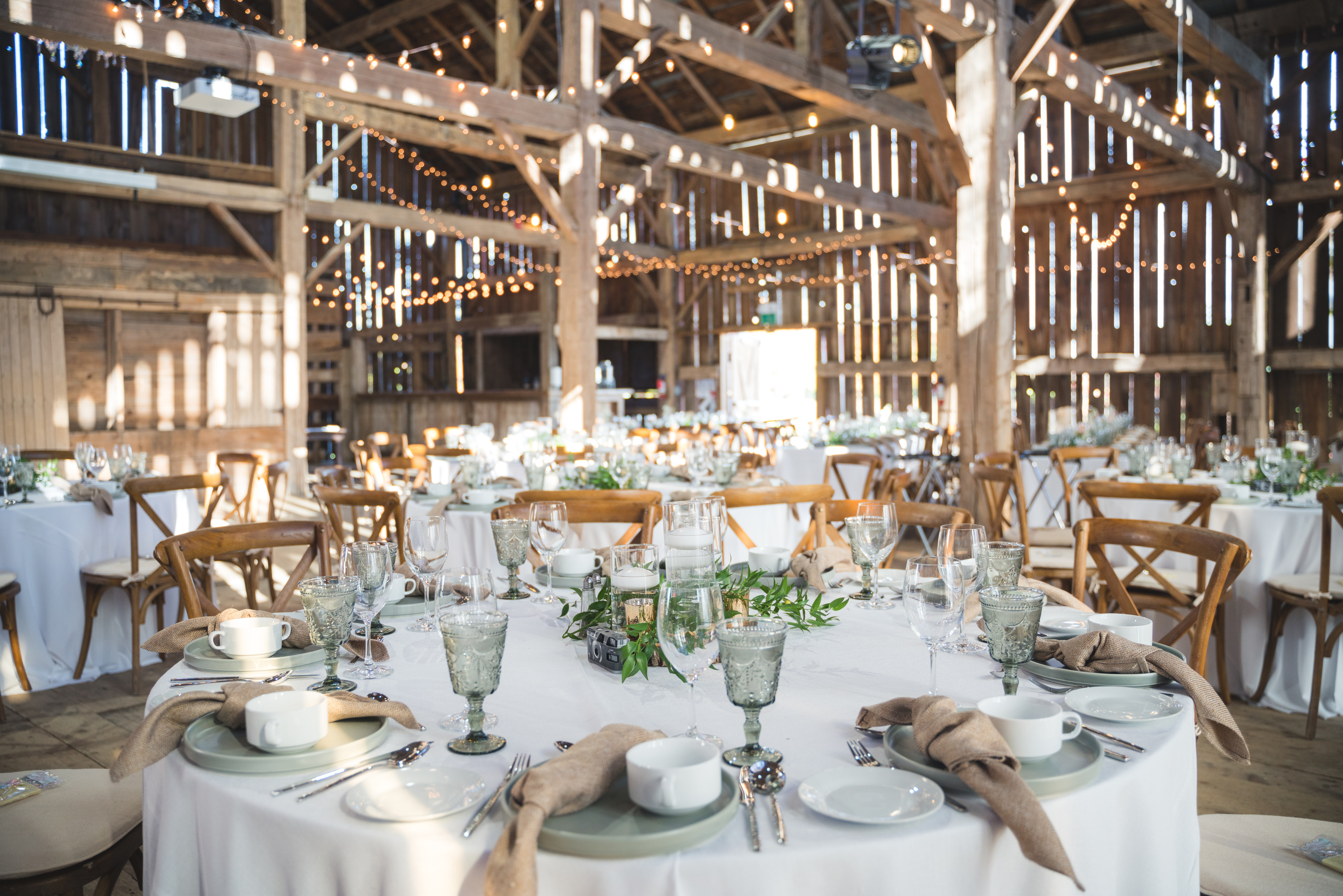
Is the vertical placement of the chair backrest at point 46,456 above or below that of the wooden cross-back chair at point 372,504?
above

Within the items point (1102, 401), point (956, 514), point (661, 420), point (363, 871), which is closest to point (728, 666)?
point (363, 871)

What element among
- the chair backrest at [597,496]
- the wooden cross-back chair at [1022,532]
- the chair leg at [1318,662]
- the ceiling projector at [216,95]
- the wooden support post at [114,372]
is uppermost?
the ceiling projector at [216,95]

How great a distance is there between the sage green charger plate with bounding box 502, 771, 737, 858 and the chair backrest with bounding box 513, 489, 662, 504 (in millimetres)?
2134

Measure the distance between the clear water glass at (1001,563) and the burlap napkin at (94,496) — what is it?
424cm

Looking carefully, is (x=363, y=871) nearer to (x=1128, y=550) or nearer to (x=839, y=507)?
(x=839, y=507)

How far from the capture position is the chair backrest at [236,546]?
2.41 metres

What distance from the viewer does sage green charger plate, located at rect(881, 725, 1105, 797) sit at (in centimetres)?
123

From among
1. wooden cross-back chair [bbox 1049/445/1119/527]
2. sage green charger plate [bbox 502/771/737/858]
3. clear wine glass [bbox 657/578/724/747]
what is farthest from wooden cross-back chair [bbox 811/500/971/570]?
wooden cross-back chair [bbox 1049/445/1119/527]

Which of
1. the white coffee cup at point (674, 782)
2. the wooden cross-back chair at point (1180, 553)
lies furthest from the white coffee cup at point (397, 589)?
the wooden cross-back chair at point (1180, 553)

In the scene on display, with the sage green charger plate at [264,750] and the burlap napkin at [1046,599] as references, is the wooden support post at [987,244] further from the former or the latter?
the sage green charger plate at [264,750]

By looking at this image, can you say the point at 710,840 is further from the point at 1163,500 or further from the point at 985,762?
the point at 1163,500

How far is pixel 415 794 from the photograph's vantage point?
1.25 metres

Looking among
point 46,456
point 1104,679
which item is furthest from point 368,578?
point 46,456

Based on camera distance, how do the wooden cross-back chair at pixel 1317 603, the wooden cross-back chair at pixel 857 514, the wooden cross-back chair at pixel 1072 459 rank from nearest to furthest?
1. the wooden cross-back chair at pixel 857 514
2. the wooden cross-back chair at pixel 1317 603
3. the wooden cross-back chair at pixel 1072 459
